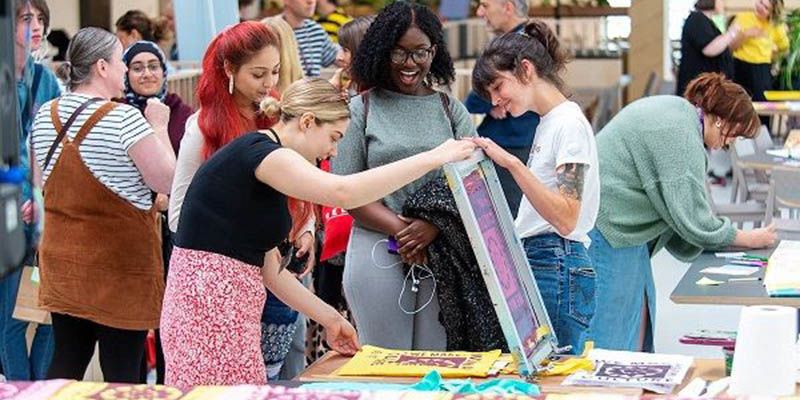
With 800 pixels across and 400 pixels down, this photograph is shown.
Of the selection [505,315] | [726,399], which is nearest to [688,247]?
[505,315]

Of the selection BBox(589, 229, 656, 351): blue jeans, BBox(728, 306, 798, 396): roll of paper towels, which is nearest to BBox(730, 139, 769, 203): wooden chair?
BBox(589, 229, 656, 351): blue jeans

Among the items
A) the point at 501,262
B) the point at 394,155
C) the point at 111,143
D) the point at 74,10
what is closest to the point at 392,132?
the point at 394,155

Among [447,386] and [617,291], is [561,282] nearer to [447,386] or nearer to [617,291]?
[617,291]

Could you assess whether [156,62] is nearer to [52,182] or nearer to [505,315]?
[52,182]

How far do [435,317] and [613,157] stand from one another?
3.21ft

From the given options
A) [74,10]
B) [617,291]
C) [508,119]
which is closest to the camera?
[617,291]

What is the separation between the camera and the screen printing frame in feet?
11.2

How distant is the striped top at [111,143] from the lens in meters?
4.50

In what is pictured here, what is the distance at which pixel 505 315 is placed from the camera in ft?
11.2

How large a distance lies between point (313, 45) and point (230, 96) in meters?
3.25

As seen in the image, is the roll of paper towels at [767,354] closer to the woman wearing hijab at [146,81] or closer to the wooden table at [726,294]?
the wooden table at [726,294]

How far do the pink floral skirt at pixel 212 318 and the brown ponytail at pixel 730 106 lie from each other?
1.91 metres

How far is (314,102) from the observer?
3.57 m

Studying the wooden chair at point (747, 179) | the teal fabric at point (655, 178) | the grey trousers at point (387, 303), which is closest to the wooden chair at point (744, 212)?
the wooden chair at point (747, 179)
